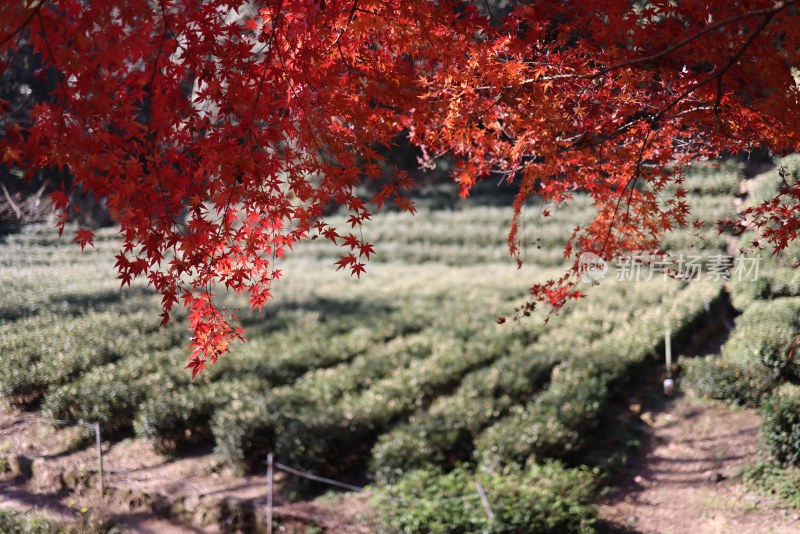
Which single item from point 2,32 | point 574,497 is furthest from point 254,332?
point 2,32

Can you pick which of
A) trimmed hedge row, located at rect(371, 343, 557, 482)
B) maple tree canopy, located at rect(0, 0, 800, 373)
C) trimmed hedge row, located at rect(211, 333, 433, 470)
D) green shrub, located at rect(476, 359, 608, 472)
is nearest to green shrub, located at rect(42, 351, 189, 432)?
trimmed hedge row, located at rect(211, 333, 433, 470)

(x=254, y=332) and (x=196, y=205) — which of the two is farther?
(x=254, y=332)

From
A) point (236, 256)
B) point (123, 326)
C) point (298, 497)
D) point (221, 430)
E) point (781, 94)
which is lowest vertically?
point (298, 497)

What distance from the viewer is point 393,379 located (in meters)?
7.96

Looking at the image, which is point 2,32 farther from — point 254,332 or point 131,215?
point 254,332

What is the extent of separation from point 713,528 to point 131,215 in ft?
17.1

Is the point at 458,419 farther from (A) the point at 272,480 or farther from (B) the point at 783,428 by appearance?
(B) the point at 783,428

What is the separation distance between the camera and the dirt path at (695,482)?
17.6 feet

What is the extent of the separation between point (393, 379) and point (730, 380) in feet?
12.7

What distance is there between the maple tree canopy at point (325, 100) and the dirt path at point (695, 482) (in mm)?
2985

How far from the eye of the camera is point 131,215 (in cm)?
262

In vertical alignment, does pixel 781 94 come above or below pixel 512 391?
above

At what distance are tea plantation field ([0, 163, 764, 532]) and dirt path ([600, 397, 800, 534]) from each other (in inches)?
16.6

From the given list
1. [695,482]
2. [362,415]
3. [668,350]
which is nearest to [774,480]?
[695,482]
